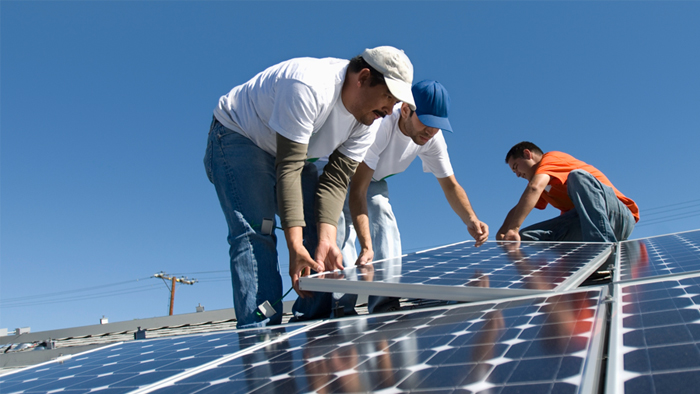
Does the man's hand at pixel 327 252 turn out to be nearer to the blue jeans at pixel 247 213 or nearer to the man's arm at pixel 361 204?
the blue jeans at pixel 247 213

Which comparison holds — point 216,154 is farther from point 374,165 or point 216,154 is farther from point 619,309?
point 619,309

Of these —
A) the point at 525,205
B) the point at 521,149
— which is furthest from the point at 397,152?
the point at 521,149

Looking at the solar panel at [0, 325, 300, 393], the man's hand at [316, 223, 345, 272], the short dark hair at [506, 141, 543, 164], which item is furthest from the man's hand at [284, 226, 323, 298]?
the short dark hair at [506, 141, 543, 164]

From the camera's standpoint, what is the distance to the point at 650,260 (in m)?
3.59

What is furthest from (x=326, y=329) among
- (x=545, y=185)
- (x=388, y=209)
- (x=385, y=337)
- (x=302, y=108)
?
(x=545, y=185)

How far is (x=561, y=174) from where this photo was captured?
21.3ft

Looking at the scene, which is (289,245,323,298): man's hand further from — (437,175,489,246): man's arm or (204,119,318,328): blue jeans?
(437,175,489,246): man's arm

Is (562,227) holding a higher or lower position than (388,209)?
lower

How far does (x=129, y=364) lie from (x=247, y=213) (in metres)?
1.69

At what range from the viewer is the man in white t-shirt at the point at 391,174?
504 cm

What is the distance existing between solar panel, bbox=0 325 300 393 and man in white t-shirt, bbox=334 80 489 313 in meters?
1.76

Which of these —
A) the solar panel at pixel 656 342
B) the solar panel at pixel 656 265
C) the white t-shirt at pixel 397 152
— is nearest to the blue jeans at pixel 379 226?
the white t-shirt at pixel 397 152

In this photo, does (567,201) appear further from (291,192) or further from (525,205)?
(291,192)

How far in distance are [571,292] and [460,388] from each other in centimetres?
137
